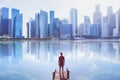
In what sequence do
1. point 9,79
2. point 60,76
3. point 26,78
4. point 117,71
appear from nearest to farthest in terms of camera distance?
point 60,76 < point 9,79 < point 26,78 < point 117,71

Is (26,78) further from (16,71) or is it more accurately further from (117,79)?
(117,79)

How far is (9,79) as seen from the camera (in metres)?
11.8

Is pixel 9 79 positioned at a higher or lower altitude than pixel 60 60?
lower

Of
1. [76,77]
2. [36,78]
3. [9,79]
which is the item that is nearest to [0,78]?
[9,79]

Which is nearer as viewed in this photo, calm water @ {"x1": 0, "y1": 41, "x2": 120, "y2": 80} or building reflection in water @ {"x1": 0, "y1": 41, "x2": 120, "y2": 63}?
calm water @ {"x1": 0, "y1": 41, "x2": 120, "y2": 80}

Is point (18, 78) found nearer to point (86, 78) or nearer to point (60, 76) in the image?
point (86, 78)

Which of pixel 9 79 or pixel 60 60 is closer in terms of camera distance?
pixel 60 60

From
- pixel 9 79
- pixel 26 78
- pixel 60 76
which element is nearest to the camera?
pixel 60 76

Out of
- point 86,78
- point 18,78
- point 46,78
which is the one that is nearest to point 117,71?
point 86,78

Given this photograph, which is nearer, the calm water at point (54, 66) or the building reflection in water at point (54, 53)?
the calm water at point (54, 66)

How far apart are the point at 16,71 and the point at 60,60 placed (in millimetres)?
7175

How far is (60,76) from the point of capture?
27.4 ft

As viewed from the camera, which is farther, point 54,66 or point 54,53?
point 54,53

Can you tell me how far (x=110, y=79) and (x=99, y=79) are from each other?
0.51 m
